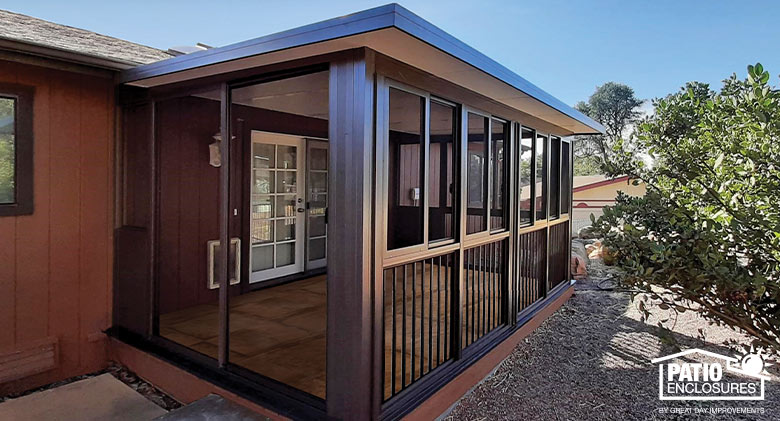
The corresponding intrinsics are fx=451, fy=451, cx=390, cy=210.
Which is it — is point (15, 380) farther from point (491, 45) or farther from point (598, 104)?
point (598, 104)

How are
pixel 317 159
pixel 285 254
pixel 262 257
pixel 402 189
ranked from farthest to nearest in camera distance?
1. pixel 402 189
2. pixel 317 159
3. pixel 285 254
4. pixel 262 257

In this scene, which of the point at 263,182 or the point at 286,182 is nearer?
the point at 263,182

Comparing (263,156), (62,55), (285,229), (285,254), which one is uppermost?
(62,55)

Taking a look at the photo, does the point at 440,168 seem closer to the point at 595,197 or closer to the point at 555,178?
the point at 555,178

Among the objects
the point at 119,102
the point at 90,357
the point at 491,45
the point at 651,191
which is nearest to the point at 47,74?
the point at 119,102

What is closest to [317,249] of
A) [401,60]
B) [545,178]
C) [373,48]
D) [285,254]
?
[285,254]

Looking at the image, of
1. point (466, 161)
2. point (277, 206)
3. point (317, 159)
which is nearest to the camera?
point (466, 161)

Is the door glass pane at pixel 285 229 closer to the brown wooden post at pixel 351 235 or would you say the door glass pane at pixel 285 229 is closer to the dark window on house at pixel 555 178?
the dark window on house at pixel 555 178

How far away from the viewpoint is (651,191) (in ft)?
7.07

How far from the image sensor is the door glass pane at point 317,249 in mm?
6309

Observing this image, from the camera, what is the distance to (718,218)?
178 cm

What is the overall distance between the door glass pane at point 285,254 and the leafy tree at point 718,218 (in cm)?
435

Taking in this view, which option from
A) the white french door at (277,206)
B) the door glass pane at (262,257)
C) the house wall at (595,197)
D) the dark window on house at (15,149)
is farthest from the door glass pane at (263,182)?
the house wall at (595,197)

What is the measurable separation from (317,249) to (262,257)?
1023 millimetres
